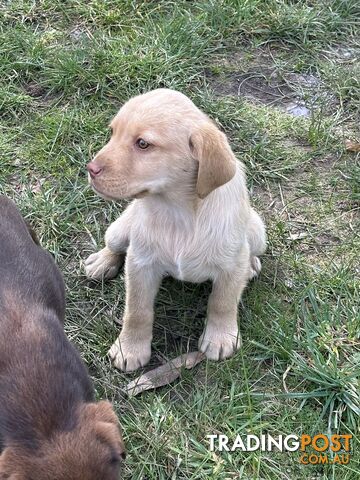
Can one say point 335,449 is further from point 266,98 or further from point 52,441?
point 266,98

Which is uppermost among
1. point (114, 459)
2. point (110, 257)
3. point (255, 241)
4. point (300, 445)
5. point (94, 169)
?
point (94, 169)

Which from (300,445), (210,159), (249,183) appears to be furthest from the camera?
(249,183)

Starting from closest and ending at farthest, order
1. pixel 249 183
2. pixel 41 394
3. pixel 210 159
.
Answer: pixel 41 394 → pixel 210 159 → pixel 249 183

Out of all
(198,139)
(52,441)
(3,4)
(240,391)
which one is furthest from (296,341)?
(3,4)

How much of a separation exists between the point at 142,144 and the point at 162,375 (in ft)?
4.49

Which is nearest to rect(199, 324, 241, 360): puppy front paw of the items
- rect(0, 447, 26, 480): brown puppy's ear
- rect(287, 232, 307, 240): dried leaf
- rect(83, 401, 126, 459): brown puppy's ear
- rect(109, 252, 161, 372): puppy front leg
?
rect(109, 252, 161, 372): puppy front leg

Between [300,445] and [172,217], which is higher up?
[172,217]

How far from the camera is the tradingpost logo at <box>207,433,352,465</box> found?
11.5 feet

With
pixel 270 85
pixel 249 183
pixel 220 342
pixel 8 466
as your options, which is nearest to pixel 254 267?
pixel 220 342

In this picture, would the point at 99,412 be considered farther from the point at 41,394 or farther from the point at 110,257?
the point at 110,257

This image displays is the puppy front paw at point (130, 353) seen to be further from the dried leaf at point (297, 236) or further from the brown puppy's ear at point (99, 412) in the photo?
the dried leaf at point (297, 236)

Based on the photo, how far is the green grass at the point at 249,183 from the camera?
3.66 m

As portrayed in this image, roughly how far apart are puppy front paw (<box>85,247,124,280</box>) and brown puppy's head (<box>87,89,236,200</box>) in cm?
112

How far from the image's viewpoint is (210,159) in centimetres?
322
